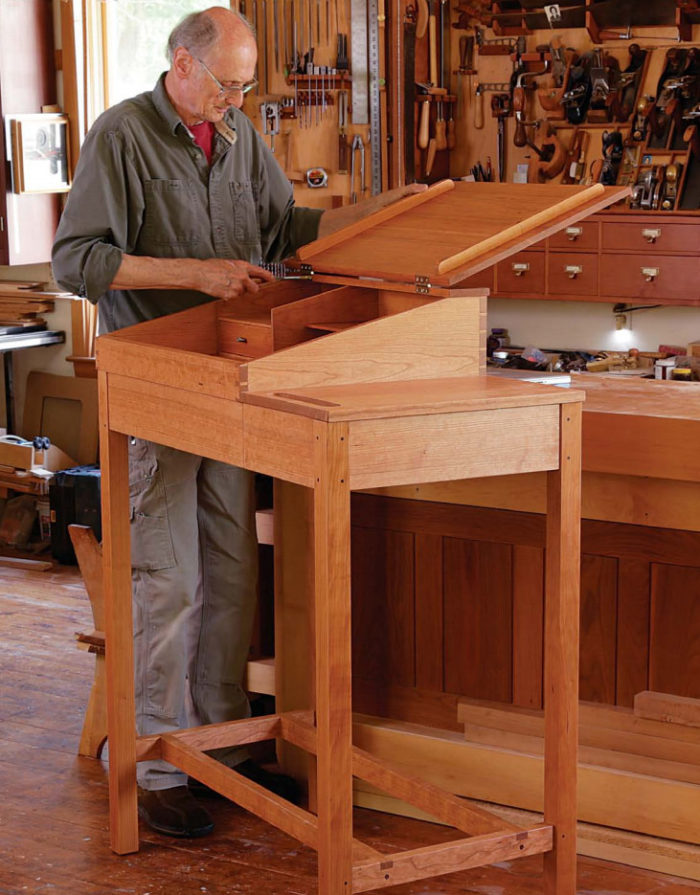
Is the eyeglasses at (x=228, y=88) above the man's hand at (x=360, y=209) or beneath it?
above

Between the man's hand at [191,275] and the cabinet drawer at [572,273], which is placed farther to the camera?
the cabinet drawer at [572,273]

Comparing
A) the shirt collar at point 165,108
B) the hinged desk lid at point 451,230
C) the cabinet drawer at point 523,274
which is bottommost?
the cabinet drawer at point 523,274

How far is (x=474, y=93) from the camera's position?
7055 mm

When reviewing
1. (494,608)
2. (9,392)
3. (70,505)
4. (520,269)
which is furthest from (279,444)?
(9,392)

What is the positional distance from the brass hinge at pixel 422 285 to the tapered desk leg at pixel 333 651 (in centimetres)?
50

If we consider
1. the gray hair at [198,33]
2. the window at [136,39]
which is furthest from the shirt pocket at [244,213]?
the window at [136,39]

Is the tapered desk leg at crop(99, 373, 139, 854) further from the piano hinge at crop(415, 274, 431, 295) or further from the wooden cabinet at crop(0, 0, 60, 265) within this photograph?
the wooden cabinet at crop(0, 0, 60, 265)

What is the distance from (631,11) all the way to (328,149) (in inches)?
64.9

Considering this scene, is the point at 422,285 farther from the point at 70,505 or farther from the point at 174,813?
the point at 70,505

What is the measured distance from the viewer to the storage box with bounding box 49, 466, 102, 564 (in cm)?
599

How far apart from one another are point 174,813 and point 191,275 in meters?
1.32

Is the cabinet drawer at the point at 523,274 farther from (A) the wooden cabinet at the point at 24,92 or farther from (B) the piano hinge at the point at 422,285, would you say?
(B) the piano hinge at the point at 422,285

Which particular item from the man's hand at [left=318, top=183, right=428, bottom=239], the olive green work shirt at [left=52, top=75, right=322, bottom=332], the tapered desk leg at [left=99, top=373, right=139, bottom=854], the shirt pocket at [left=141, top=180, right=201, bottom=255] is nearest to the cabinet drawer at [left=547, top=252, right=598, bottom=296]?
the man's hand at [left=318, top=183, right=428, bottom=239]

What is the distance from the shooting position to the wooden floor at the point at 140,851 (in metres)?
2.95
